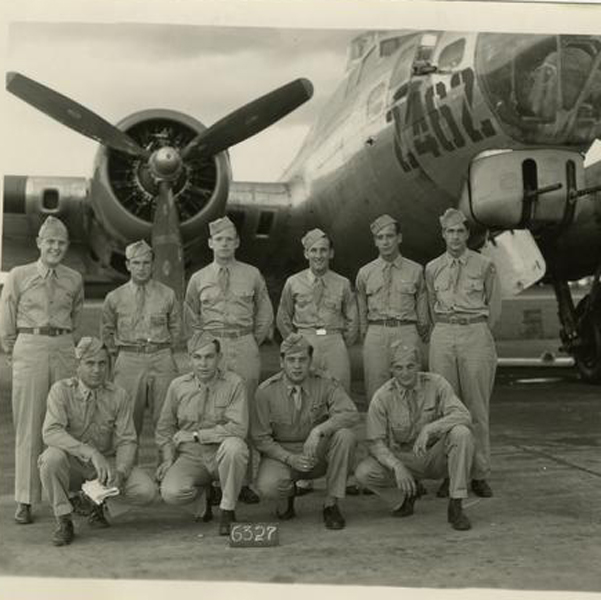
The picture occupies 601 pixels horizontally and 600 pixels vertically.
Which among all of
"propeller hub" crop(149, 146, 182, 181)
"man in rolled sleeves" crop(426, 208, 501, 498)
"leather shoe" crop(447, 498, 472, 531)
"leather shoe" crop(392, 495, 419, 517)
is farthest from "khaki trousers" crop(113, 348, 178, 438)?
"propeller hub" crop(149, 146, 182, 181)

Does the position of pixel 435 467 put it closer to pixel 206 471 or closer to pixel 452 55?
pixel 206 471

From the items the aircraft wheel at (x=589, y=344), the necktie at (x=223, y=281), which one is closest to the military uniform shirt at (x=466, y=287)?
the necktie at (x=223, y=281)

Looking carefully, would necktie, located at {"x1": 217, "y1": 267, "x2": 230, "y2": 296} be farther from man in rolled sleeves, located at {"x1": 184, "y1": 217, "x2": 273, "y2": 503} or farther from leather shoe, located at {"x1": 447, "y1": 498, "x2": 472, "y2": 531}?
leather shoe, located at {"x1": 447, "y1": 498, "x2": 472, "y2": 531}

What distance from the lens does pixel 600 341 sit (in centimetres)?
1054

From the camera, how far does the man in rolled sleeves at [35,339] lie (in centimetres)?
502

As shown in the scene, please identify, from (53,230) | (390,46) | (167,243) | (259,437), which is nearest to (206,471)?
(259,437)

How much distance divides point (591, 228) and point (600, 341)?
4.46 feet

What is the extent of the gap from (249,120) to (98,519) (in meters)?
5.08

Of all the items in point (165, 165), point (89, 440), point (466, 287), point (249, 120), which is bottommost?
point (89, 440)

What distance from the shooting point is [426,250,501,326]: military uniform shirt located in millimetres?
5623

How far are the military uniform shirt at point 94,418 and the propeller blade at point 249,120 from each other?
170 inches

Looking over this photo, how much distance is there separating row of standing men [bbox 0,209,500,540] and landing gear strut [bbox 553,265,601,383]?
512 cm

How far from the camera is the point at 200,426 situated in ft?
16.2

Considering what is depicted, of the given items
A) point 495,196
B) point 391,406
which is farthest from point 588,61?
point 391,406
